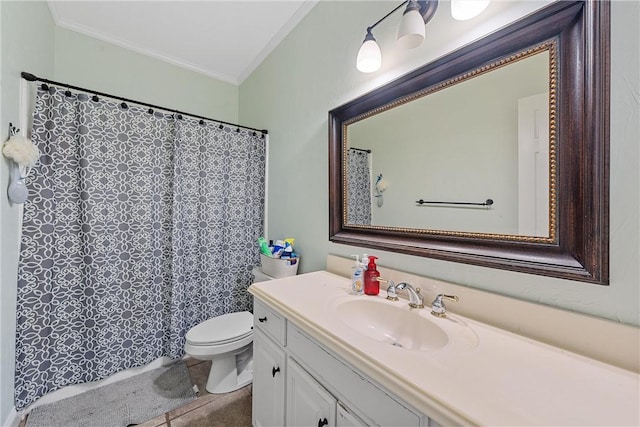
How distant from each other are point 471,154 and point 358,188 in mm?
569

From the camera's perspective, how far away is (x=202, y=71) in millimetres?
2455

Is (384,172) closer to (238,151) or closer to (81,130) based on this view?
(238,151)

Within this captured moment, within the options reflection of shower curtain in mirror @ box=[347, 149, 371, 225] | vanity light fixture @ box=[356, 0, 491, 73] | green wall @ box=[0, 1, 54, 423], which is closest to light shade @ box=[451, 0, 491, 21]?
vanity light fixture @ box=[356, 0, 491, 73]

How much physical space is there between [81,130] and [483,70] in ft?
6.93

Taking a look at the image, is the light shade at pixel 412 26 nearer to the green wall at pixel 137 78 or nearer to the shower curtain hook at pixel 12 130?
the shower curtain hook at pixel 12 130

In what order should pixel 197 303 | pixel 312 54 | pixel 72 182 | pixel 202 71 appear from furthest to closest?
pixel 202 71 < pixel 197 303 < pixel 312 54 < pixel 72 182

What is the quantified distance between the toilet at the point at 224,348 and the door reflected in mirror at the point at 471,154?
43.0 inches

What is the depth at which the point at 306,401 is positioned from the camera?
857 mm

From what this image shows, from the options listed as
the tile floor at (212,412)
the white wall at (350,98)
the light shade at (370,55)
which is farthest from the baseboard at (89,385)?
the light shade at (370,55)

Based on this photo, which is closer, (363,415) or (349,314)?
(363,415)

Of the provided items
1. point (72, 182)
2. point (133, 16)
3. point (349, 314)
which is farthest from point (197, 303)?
point (133, 16)

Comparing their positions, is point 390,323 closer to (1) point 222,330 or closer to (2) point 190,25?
(1) point 222,330

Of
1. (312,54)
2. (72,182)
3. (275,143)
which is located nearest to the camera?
(72,182)

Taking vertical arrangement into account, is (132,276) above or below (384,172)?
below
